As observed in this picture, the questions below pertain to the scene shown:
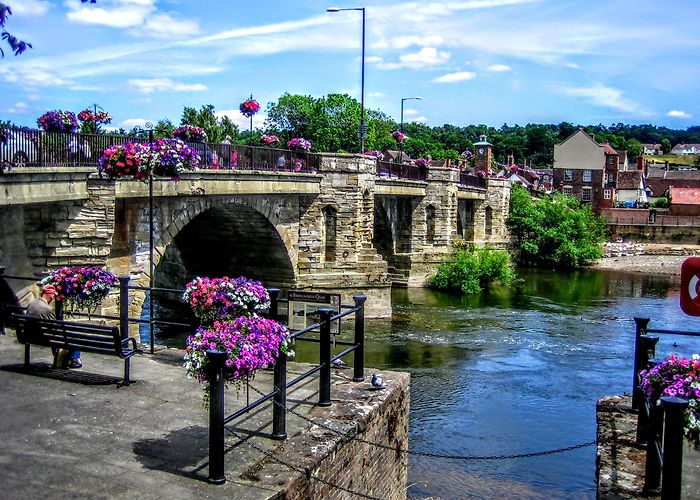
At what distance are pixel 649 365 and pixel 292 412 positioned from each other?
4.01m

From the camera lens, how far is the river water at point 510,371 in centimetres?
1627

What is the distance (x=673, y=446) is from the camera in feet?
19.8

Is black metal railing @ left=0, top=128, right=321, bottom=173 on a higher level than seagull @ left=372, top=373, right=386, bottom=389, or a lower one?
higher

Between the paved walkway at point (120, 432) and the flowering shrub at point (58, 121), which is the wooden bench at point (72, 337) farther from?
the flowering shrub at point (58, 121)

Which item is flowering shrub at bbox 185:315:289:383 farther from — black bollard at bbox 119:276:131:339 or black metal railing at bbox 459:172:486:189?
black metal railing at bbox 459:172:486:189

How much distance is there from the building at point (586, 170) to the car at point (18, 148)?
76227mm

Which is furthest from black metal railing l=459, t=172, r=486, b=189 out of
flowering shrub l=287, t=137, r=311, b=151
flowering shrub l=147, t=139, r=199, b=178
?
flowering shrub l=147, t=139, r=199, b=178

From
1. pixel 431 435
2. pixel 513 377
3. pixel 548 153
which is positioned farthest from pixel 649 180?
pixel 431 435

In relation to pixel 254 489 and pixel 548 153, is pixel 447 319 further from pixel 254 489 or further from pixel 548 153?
pixel 548 153

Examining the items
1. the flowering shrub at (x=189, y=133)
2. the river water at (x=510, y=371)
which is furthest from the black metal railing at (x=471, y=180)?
the flowering shrub at (x=189, y=133)

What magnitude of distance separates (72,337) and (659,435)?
7350mm

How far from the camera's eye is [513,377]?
2377 cm

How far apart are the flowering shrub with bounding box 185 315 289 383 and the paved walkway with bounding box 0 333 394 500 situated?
101cm

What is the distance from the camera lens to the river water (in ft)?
53.4
